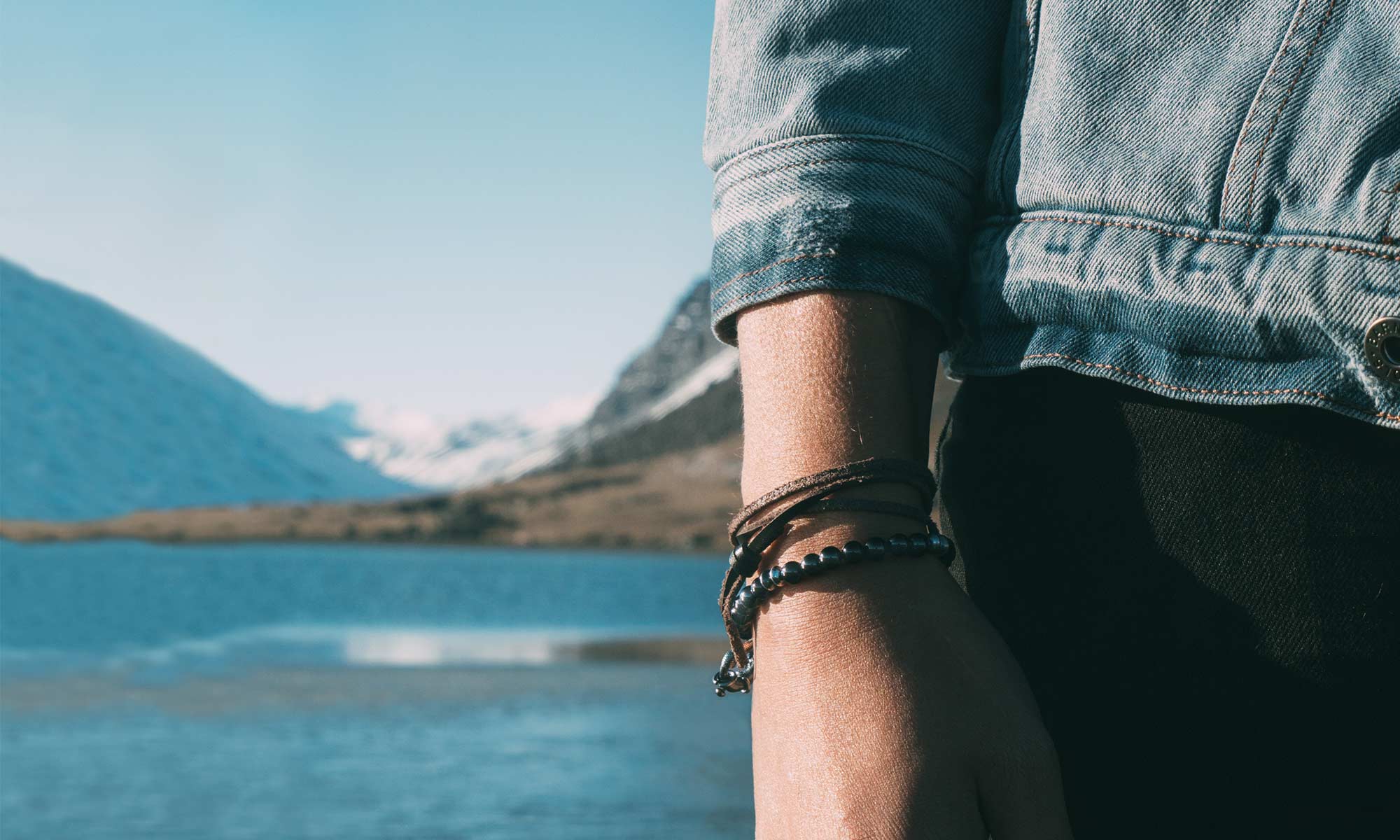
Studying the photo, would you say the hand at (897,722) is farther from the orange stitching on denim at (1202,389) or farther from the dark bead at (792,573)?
the orange stitching on denim at (1202,389)

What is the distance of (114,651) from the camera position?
3494 centimetres

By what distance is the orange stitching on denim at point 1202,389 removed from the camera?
1.17 metres

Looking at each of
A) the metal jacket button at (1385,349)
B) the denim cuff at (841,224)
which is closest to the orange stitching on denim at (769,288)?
the denim cuff at (841,224)

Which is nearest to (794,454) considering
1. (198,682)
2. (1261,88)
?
(1261,88)

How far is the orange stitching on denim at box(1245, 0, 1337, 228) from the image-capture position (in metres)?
1.26

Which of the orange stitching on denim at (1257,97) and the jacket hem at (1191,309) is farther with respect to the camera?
the orange stitching on denim at (1257,97)

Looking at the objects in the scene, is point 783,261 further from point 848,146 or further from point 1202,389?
point 1202,389

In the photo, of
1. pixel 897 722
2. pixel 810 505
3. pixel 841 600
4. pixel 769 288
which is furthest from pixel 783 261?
pixel 897 722

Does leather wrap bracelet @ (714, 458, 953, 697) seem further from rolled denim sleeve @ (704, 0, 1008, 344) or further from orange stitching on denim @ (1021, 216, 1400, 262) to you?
orange stitching on denim @ (1021, 216, 1400, 262)

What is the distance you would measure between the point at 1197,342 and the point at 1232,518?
0.19m

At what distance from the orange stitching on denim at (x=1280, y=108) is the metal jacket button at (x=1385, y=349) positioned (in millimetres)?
175

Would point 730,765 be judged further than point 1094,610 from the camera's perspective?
Yes

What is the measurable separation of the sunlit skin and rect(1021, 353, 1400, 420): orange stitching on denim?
158 millimetres

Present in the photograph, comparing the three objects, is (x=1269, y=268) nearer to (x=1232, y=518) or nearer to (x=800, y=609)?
(x=1232, y=518)
